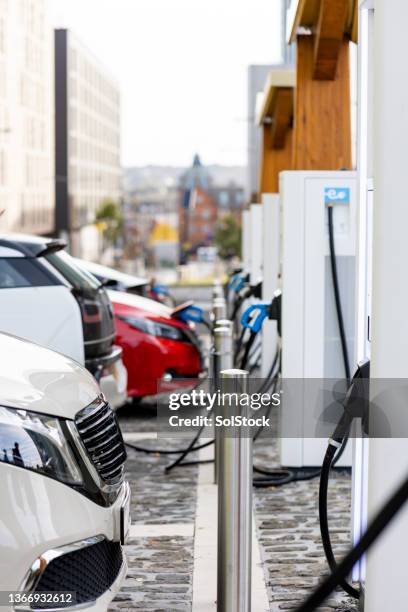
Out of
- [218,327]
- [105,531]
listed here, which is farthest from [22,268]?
[105,531]

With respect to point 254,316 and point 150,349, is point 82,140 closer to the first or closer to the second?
point 150,349

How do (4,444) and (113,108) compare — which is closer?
(4,444)

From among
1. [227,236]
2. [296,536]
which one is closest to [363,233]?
[296,536]

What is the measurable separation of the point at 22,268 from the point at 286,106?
8.57 metres

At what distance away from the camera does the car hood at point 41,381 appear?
11.6ft

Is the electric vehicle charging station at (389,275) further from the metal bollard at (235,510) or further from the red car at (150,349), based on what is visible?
the red car at (150,349)

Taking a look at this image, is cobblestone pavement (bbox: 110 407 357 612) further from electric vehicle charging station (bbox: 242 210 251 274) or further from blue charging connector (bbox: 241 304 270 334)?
electric vehicle charging station (bbox: 242 210 251 274)

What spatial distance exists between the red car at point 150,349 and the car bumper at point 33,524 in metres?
6.50

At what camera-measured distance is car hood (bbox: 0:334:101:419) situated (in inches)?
139

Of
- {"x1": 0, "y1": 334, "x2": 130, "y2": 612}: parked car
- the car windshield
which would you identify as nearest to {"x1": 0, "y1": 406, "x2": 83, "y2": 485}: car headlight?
{"x1": 0, "y1": 334, "x2": 130, "y2": 612}: parked car

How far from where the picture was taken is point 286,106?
49.4 ft

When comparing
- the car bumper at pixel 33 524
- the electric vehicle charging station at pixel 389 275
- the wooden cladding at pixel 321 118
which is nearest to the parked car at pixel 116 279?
the wooden cladding at pixel 321 118

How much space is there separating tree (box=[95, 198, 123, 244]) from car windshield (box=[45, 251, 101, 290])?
285 feet

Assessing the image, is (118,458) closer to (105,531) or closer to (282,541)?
(105,531)
